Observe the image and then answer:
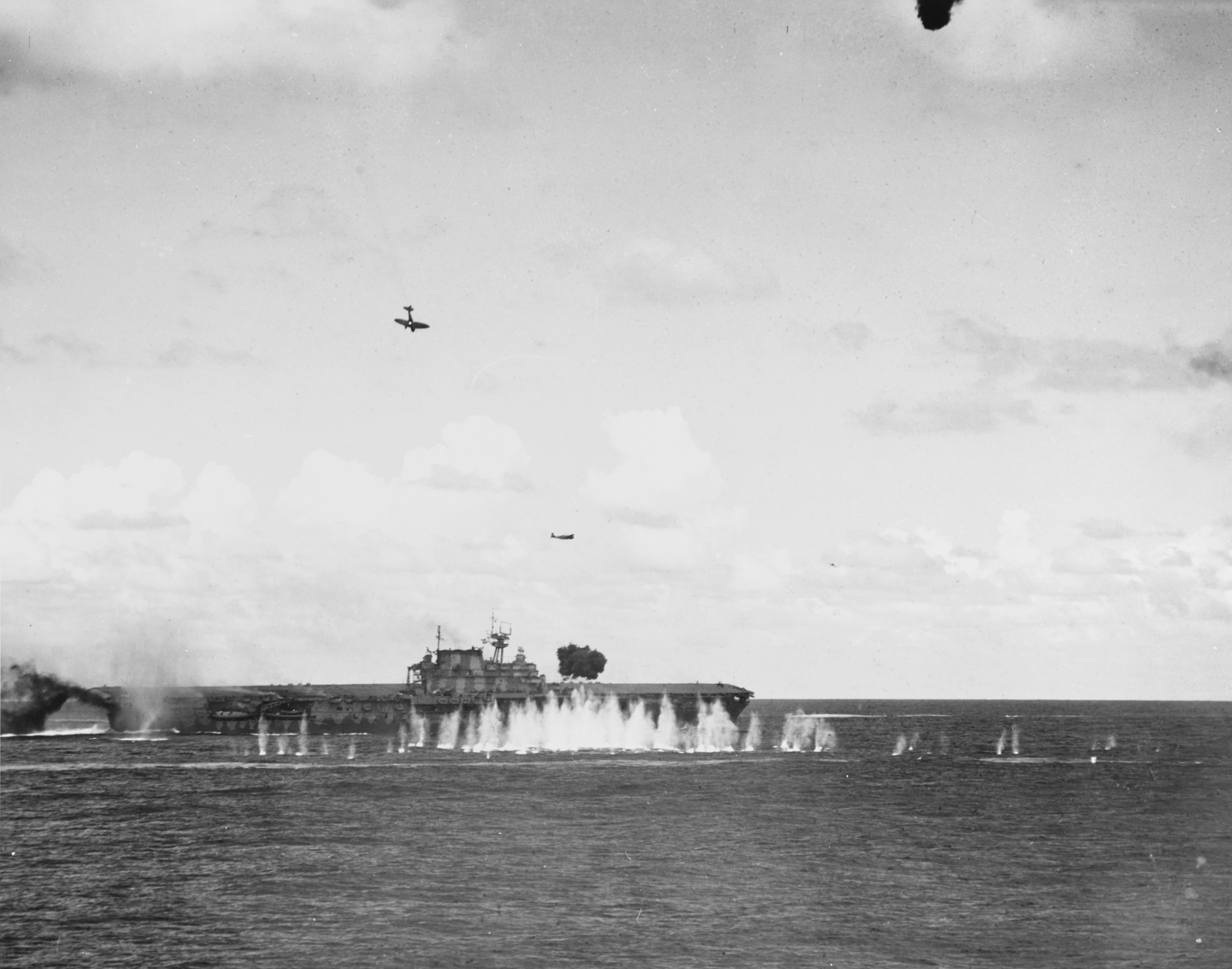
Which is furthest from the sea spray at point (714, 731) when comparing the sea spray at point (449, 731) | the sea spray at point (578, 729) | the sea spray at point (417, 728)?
the sea spray at point (417, 728)

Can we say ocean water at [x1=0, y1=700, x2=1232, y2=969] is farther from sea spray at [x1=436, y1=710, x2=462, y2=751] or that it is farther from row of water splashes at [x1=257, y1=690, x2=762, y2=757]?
row of water splashes at [x1=257, y1=690, x2=762, y2=757]

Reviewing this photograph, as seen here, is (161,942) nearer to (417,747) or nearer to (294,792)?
(294,792)

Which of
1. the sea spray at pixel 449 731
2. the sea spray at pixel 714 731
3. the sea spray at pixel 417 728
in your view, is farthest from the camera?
the sea spray at pixel 417 728

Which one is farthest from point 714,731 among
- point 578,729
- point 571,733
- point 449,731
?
point 449,731

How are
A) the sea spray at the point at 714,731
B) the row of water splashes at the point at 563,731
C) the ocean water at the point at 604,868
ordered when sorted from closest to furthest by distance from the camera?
the ocean water at the point at 604,868
the row of water splashes at the point at 563,731
the sea spray at the point at 714,731

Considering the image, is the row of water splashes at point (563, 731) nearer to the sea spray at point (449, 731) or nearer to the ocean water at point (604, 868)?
the sea spray at point (449, 731)

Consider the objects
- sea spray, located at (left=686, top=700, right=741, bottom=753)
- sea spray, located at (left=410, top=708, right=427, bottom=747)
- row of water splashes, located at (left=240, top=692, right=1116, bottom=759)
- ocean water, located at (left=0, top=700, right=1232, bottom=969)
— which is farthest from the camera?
sea spray, located at (left=410, top=708, right=427, bottom=747)

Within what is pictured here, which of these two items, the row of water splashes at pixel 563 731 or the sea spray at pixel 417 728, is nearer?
the row of water splashes at pixel 563 731

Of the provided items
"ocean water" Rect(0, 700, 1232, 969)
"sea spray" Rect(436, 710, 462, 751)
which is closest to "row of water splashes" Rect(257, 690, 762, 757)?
"sea spray" Rect(436, 710, 462, 751)

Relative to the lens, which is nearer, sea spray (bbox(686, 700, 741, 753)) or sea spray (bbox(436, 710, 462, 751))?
sea spray (bbox(436, 710, 462, 751))
